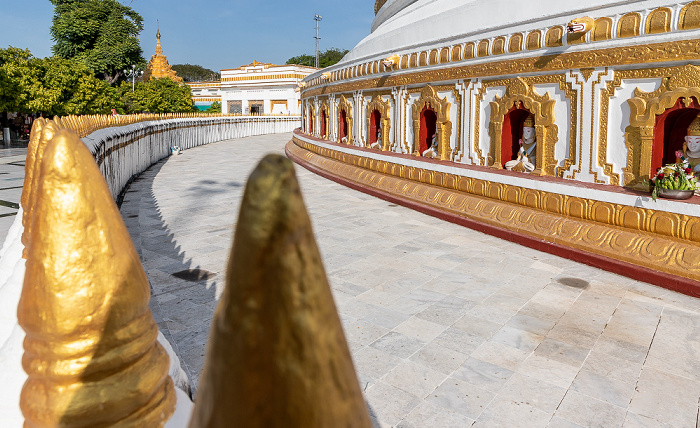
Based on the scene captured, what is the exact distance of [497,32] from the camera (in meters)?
8.72

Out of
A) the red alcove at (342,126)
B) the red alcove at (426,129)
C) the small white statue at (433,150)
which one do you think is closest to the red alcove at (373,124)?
the red alcove at (342,126)

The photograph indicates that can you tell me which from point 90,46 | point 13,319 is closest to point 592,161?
point 13,319

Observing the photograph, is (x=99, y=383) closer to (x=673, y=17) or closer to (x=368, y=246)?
(x=368, y=246)

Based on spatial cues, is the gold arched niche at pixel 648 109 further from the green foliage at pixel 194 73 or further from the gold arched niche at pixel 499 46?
the green foliage at pixel 194 73

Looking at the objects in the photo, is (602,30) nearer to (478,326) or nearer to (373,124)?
(478,326)

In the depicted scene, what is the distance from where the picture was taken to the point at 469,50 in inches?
370

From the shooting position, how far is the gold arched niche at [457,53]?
9648mm

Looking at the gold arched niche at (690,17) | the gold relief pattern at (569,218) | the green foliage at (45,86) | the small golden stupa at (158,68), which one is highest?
the small golden stupa at (158,68)

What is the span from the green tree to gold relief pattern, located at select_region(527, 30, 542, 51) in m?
40.3

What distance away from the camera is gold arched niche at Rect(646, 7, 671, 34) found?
20.7ft

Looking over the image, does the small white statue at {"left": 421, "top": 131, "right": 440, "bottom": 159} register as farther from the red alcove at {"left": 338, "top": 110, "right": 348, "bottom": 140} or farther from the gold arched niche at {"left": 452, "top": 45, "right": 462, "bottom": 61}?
the red alcove at {"left": 338, "top": 110, "right": 348, "bottom": 140}

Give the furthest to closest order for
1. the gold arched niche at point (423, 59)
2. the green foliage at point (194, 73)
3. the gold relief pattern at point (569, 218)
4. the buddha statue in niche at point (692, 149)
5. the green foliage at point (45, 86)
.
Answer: the green foliage at point (194, 73), the green foliage at point (45, 86), the gold arched niche at point (423, 59), the buddha statue in niche at point (692, 149), the gold relief pattern at point (569, 218)

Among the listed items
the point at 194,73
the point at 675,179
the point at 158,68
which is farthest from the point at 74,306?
the point at 194,73

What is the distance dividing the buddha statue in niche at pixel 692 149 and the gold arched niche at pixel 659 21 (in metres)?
1.23
